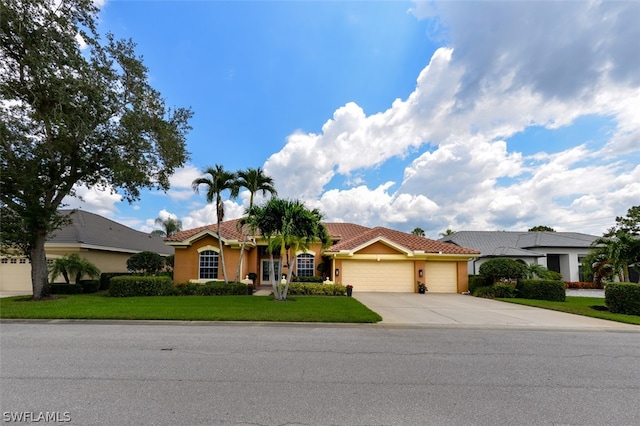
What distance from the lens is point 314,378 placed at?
5203 millimetres

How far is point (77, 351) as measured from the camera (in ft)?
21.5

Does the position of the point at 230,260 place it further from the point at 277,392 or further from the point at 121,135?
the point at 277,392

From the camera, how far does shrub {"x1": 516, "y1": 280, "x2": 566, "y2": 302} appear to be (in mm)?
17516

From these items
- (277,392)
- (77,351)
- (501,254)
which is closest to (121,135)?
(77,351)

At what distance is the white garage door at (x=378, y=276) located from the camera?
830 inches

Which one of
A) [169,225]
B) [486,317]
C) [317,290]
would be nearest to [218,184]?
[317,290]

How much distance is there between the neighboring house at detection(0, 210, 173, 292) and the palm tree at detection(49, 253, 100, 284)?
1.48m

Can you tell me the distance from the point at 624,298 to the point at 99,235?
31.0m

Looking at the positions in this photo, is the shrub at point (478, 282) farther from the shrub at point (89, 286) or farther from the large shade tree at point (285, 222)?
the shrub at point (89, 286)

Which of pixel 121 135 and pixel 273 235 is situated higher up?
pixel 121 135

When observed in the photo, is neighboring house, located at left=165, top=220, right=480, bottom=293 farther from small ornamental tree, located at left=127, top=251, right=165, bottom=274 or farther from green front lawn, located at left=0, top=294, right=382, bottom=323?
green front lawn, located at left=0, top=294, right=382, bottom=323

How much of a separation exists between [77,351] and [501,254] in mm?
29407

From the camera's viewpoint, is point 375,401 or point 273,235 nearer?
point 375,401

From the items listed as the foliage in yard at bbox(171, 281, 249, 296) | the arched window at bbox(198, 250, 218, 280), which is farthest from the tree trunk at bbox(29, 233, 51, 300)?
the arched window at bbox(198, 250, 218, 280)
